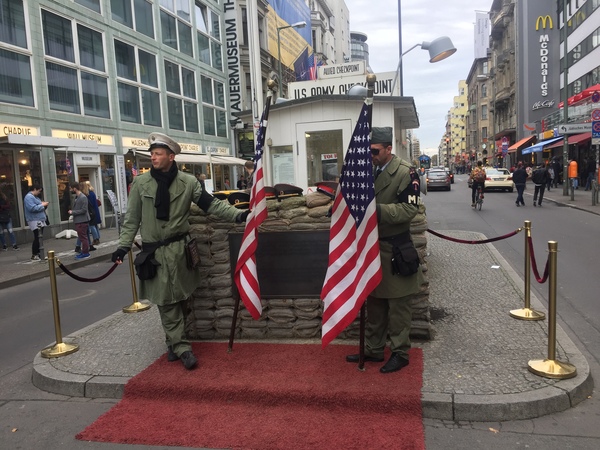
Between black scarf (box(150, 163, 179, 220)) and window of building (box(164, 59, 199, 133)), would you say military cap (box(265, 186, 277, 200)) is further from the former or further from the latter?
window of building (box(164, 59, 199, 133))

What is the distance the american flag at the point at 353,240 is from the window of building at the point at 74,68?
51.0ft

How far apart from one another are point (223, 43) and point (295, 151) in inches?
971

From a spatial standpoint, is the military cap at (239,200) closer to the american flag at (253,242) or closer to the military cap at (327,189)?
the american flag at (253,242)

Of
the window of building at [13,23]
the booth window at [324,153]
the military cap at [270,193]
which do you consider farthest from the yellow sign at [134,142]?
the military cap at [270,193]

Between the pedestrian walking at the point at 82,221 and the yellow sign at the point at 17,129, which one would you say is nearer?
the pedestrian walking at the point at 82,221

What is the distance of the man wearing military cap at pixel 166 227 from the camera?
166 inches

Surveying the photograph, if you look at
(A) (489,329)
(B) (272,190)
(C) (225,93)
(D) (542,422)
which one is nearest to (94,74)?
(C) (225,93)

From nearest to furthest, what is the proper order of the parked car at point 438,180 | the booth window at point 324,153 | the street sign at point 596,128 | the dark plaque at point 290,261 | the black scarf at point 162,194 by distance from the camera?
the black scarf at point 162,194
the dark plaque at point 290,261
the booth window at point 324,153
the street sign at point 596,128
the parked car at point 438,180

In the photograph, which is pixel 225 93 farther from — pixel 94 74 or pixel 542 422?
pixel 542 422

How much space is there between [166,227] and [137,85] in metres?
18.8

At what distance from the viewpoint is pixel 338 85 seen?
8969 mm

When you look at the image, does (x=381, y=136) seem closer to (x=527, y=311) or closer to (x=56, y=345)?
(x=527, y=311)

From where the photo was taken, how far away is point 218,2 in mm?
29516

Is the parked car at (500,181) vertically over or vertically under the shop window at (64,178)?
under
